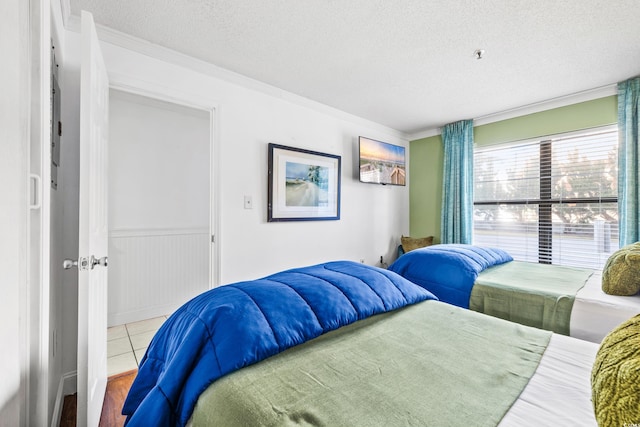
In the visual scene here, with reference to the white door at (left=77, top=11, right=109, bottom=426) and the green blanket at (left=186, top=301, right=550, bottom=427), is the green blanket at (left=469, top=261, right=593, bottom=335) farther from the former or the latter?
the white door at (left=77, top=11, right=109, bottom=426)

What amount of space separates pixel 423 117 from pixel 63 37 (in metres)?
3.46

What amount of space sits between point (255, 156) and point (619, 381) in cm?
258

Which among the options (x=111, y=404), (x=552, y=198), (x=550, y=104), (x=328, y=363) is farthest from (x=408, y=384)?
(x=550, y=104)

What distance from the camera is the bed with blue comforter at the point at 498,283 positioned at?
1.77 metres

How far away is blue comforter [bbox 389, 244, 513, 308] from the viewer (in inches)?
84.9

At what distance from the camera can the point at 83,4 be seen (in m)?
1.70

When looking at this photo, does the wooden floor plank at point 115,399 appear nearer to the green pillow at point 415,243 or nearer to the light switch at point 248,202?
the light switch at point 248,202

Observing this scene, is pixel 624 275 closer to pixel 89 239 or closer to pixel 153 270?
pixel 89 239

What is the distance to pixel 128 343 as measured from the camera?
101 inches

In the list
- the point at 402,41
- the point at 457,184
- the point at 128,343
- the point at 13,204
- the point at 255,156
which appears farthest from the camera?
the point at 457,184

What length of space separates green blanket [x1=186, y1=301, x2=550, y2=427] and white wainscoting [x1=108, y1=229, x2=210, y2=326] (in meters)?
2.66

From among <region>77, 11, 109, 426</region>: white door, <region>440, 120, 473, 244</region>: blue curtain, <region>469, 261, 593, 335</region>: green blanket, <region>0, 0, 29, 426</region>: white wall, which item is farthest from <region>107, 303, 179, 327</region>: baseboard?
<region>440, 120, 473, 244</region>: blue curtain

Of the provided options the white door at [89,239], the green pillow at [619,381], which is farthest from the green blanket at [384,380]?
the white door at [89,239]

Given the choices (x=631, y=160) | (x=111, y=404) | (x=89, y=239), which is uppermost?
(x=631, y=160)
